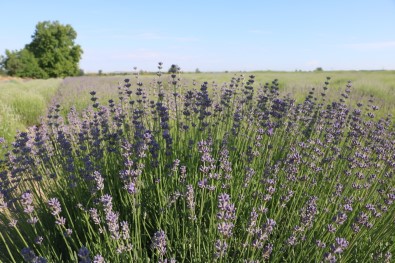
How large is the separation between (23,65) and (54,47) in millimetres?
4929

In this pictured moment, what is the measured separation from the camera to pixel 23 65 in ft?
125

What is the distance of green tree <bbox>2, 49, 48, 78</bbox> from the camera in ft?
125

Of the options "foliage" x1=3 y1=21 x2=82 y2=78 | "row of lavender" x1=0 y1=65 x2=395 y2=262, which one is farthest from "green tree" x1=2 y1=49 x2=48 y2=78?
"row of lavender" x1=0 y1=65 x2=395 y2=262

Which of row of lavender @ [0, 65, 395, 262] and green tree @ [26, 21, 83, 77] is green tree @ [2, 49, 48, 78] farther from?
row of lavender @ [0, 65, 395, 262]

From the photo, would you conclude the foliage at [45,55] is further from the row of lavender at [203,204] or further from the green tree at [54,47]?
the row of lavender at [203,204]

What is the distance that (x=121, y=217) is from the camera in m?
2.67

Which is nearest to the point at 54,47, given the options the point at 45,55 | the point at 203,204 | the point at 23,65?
the point at 45,55

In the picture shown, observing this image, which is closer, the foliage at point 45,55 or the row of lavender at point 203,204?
the row of lavender at point 203,204

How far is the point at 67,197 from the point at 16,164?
0.73 m

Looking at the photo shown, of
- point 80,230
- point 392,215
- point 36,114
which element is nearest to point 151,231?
point 80,230

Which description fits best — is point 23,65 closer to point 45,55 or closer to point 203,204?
point 45,55

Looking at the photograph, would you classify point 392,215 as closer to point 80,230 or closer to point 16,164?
point 80,230

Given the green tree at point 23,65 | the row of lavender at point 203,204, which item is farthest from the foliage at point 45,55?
the row of lavender at point 203,204

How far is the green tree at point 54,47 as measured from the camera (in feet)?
128
